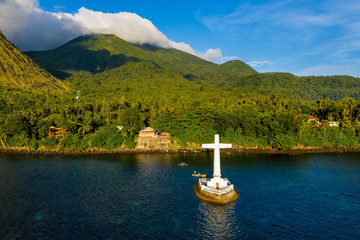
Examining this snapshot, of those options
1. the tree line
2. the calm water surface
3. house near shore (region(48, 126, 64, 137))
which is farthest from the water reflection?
house near shore (region(48, 126, 64, 137))

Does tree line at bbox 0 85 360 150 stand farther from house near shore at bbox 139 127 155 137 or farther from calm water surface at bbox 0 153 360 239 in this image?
calm water surface at bbox 0 153 360 239

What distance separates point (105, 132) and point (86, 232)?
63703 millimetres

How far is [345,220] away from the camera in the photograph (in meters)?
35.8

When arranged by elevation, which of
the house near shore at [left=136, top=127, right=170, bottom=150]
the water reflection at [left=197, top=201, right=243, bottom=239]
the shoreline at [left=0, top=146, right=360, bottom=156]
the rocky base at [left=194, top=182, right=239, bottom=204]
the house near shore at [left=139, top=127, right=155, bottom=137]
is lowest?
the water reflection at [left=197, top=201, right=243, bottom=239]

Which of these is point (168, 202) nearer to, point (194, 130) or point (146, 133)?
point (146, 133)

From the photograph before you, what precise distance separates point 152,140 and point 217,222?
59.6 m

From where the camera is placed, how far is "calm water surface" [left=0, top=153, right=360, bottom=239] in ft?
106

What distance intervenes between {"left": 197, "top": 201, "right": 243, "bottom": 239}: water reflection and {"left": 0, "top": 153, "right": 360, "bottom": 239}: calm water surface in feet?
0.46

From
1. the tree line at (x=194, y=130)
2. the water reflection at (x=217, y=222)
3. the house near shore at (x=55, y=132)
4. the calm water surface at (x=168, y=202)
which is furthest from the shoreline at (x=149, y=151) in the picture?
the water reflection at (x=217, y=222)

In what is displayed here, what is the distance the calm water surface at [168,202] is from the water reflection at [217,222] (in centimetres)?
14

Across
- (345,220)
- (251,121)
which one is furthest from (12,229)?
(251,121)

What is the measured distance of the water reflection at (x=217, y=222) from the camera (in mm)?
31297

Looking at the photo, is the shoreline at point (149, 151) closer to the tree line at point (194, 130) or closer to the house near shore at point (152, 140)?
the tree line at point (194, 130)

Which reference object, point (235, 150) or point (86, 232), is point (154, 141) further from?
point (86, 232)
